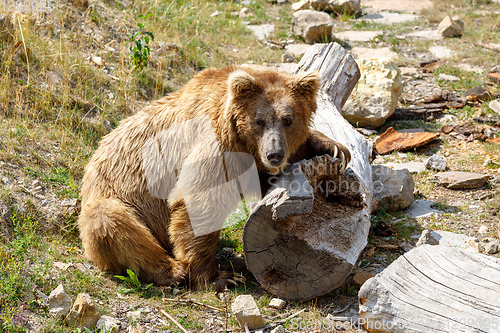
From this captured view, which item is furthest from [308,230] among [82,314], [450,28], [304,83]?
[450,28]

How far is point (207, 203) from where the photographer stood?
170 inches

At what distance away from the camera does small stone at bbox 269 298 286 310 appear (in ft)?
13.1

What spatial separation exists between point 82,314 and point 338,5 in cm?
1061

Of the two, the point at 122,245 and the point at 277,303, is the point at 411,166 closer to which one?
the point at 277,303

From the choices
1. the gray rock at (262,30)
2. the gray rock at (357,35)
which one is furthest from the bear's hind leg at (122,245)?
the gray rock at (357,35)

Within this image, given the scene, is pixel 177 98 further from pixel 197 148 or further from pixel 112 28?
pixel 112 28

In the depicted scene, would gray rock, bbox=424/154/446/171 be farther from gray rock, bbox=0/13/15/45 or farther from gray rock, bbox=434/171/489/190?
gray rock, bbox=0/13/15/45

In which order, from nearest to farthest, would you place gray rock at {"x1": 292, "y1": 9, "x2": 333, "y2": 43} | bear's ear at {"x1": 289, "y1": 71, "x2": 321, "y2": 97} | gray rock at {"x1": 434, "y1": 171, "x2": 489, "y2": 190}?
bear's ear at {"x1": 289, "y1": 71, "x2": 321, "y2": 97}
gray rock at {"x1": 434, "y1": 171, "x2": 489, "y2": 190}
gray rock at {"x1": 292, "y1": 9, "x2": 333, "y2": 43}

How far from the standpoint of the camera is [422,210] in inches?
216

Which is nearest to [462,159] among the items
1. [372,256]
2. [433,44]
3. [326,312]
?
[372,256]

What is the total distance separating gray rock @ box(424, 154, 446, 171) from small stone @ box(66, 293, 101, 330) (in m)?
4.68

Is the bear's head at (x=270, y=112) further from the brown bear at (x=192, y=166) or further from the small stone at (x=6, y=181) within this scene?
the small stone at (x=6, y=181)

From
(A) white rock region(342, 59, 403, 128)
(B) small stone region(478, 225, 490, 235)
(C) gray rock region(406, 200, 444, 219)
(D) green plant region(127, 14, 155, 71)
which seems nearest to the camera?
(B) small stone region(478, 225, 490, 235)

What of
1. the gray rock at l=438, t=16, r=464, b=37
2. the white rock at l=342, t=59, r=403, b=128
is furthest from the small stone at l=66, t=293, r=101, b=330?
the gray rock at l=438, t=16, r=464, b=37
